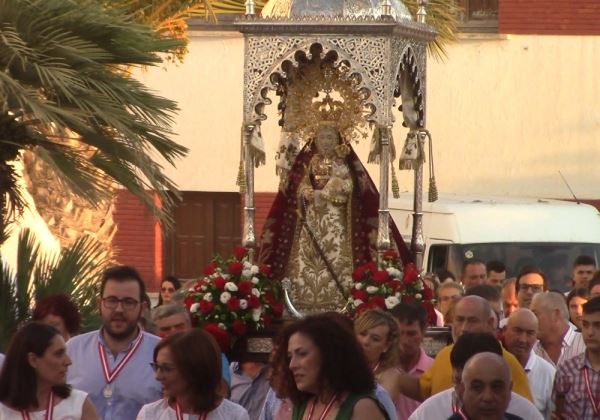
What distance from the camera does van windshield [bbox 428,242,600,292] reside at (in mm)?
20328

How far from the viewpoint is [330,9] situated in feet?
43.4

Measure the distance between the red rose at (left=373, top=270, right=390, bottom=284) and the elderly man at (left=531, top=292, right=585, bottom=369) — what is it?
1.06m

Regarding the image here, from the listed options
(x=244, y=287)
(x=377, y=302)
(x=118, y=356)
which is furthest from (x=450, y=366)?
(x=244, y=287)

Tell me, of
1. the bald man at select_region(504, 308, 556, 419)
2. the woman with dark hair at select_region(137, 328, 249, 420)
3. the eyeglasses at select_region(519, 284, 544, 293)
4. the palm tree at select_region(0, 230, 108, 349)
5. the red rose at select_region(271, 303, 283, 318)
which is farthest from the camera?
the eyeglasses at select_region(519, 284, 544, 293)

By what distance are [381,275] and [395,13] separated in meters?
2.04

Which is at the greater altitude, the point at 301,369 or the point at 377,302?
the point at 301,369

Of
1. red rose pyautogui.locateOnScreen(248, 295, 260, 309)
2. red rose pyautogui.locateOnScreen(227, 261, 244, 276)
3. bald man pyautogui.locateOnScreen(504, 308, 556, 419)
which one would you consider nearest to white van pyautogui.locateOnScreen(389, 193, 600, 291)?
red rose pyautogui.locateOnScreen(227, 261, 244, 276)

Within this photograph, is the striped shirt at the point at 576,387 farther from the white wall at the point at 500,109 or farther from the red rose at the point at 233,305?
the white wall at the point at 500,109

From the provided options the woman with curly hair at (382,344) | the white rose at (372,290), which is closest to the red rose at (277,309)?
the white rose at (372,290)

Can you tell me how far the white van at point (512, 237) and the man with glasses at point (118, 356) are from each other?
11267mm

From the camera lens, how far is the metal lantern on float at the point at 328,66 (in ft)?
42.7

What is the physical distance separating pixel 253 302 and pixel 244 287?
0.42ft

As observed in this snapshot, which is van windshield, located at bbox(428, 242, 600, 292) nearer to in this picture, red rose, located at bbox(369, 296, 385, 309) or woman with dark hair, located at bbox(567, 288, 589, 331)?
woman with dark hair, located at bbox(567, 288, 589, 331)

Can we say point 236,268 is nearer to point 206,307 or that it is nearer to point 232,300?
point 232,300
